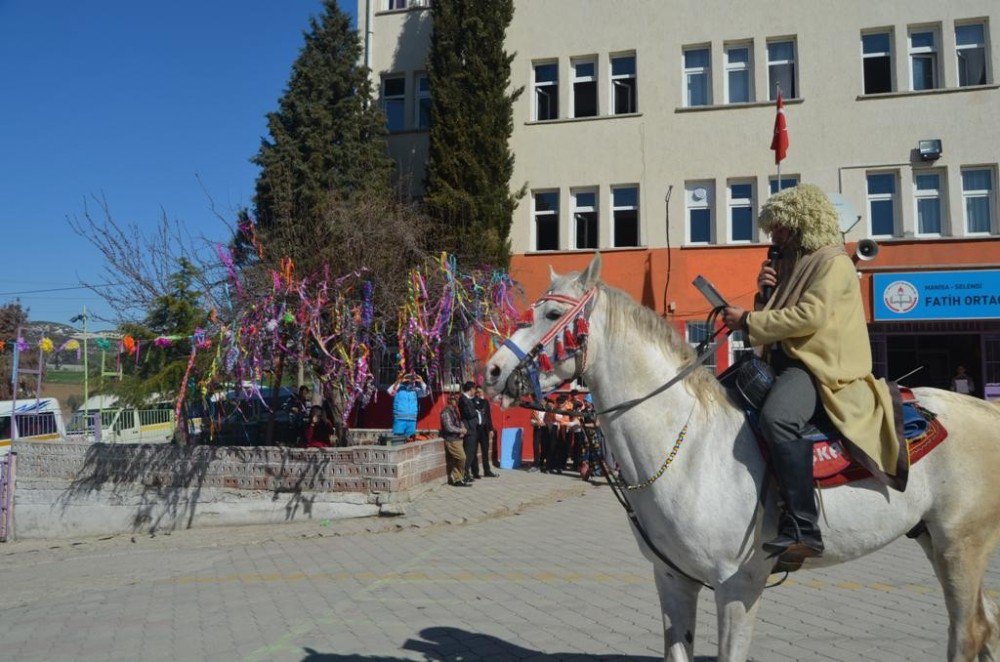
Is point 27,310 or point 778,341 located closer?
point 778,341

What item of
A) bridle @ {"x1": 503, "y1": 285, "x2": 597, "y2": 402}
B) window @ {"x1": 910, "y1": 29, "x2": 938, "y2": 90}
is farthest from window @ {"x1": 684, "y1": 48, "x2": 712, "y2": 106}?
bridle @ {"x1": 503, "y1": 285, "x2": 597, "y2": 402}

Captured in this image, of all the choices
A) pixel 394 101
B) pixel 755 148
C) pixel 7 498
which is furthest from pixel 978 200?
pixel 7 498

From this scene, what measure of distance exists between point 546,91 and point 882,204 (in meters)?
9.26

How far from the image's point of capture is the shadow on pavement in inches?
210

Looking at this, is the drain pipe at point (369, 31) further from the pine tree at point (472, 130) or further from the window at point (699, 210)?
the window at point (699, 210)

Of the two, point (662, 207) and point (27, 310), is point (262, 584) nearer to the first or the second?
point (662, 207)

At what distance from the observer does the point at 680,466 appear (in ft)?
12.1

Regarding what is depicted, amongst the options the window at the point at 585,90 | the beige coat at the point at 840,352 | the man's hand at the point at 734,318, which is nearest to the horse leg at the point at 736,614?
the beige coat at the point at 840,352

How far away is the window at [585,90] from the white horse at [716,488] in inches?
692

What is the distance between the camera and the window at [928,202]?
18.4 metres

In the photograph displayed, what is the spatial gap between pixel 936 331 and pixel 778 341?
17.1 meters

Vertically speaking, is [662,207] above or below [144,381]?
above

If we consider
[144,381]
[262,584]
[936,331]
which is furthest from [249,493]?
[936,331]

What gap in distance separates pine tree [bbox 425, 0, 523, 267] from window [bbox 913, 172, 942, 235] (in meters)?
10.0
